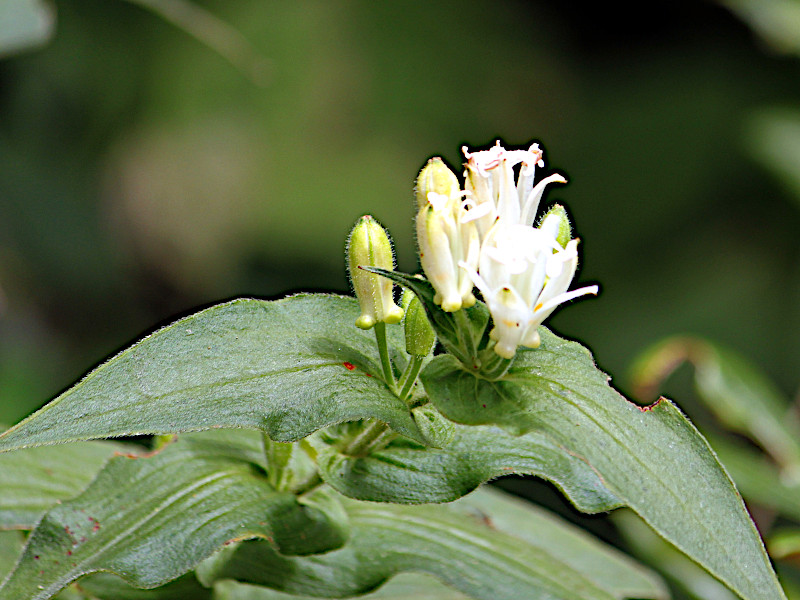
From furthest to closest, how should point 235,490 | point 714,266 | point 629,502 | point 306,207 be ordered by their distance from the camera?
point 714,266, point 306,207, point 235,490, point 629,502

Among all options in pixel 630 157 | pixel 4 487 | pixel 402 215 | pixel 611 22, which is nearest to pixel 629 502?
pixel 4 487

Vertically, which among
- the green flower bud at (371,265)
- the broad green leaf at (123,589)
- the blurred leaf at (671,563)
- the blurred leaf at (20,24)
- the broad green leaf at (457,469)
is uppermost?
the blurred leaf at (20,24)

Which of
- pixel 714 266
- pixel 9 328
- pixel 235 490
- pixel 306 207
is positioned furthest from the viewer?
pixel 714 266

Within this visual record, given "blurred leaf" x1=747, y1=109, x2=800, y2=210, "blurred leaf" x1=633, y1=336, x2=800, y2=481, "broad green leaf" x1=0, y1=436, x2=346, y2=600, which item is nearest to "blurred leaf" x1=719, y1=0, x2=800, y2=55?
"blurred leaf" x1=747, y1=109, x2=800, y2=210

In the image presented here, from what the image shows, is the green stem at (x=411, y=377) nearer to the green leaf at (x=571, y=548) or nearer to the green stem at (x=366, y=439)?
the green stem at (x=366, y=439)

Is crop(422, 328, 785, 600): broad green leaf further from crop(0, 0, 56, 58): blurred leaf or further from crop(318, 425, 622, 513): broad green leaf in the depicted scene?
crop(0, 0, 56, 58): blurred leaf

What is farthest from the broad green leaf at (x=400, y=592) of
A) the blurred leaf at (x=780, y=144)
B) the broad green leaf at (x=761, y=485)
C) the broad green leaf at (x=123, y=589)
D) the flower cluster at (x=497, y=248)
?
the blurred leaf at (x=780, y=144)

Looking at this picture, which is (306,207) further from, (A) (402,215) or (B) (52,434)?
(B) (52,434)
